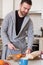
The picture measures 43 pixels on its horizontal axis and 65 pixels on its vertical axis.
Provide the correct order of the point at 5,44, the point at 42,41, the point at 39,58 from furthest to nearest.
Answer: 1. the point at 42,41
2. the point at 5,44
3. the point at 39,58

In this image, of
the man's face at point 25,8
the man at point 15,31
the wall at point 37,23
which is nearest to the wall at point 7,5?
the wall at point 37,23

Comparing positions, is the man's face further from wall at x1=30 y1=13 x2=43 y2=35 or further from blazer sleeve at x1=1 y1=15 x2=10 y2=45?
wall at x1=30 y1=13 x2=43 y2=35

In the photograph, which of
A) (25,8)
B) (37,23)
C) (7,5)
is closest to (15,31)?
(25,8)

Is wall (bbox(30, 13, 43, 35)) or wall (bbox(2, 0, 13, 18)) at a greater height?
wall (bbox(2, 0, 13, 18))

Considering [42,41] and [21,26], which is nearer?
[21,26]

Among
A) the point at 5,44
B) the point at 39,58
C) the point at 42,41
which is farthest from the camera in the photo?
the point at 42,41

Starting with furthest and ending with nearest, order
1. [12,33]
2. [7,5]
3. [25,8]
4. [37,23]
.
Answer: [37,23] < [7,5] < [12,33] < [25,8]

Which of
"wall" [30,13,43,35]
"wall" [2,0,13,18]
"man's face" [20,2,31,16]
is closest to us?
"man's face" [20,2,31,16]

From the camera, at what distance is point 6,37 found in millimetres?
Answer: 2164

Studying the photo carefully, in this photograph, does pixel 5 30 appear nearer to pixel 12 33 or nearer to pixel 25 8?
pixel 12 33

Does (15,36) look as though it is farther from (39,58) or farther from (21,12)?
(39,58)

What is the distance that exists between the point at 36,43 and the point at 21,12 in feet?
5.93

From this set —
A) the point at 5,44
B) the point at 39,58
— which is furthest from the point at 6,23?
the point at 39,58

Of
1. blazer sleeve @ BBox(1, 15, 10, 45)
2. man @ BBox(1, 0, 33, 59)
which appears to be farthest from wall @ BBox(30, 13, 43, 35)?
blazer sleeve @ BBox(1, 15, 10, 45)
